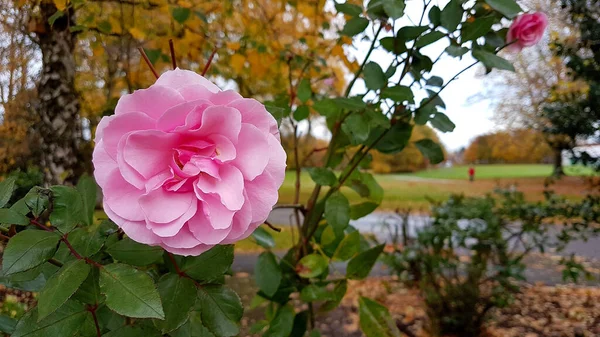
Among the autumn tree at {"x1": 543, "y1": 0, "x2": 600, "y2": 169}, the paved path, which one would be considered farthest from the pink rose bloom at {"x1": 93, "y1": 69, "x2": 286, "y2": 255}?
the paved path

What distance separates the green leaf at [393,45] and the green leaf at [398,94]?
81 millimetres

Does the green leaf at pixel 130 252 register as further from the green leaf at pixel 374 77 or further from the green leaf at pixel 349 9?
the green leaf at pixel 349 9

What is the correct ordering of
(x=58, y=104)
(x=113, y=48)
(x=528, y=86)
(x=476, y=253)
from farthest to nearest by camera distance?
(x=528, y=86) → (x=476, y=253) → (x=113, y=48) → (x=58, y=104)

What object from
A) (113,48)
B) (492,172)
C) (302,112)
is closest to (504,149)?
(492,172)

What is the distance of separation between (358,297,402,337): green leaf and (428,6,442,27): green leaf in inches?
18.8

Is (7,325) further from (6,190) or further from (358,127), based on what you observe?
(358,127)

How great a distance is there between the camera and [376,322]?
0.73 meters

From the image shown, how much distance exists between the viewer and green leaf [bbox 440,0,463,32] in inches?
22.8

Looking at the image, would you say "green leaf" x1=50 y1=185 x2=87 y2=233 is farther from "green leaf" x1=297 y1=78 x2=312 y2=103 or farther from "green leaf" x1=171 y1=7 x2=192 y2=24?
"green leaf" x1=171 y1=7 x2=192 y2=24

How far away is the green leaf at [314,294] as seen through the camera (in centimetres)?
71

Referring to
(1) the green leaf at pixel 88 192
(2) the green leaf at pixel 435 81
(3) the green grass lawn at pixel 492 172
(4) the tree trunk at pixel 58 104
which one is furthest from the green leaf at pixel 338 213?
(3) the green grass lawn at pixel 492 172

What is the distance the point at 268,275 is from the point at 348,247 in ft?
0.49

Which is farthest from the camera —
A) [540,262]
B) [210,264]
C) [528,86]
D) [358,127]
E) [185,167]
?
[528,86]

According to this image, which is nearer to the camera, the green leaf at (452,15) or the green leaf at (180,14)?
the green leaf at (452,15)
